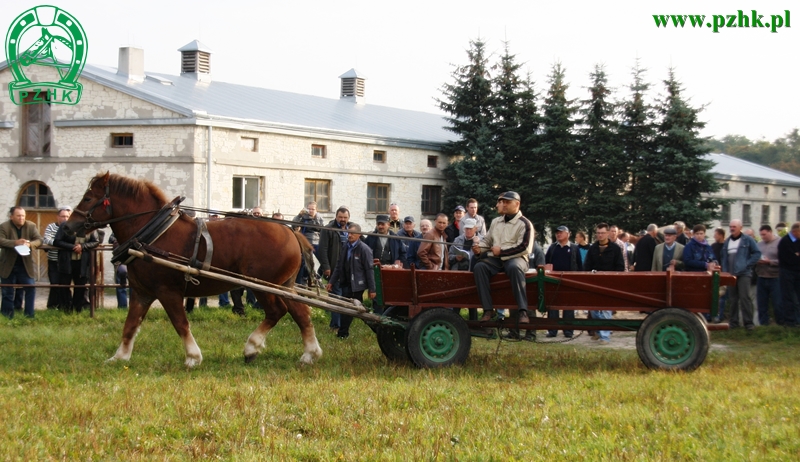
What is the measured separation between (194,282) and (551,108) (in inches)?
948

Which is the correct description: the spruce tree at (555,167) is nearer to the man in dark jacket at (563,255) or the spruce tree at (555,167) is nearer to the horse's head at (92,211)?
the man in dark jacket at (563,255)

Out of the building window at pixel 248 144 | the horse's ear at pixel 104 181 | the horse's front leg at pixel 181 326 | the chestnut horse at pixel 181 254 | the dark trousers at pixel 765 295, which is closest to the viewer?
the horse's front leg at pixel 181 326

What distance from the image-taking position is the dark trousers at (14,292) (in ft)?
46.1

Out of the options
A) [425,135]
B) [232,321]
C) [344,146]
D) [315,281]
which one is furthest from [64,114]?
[315,281]

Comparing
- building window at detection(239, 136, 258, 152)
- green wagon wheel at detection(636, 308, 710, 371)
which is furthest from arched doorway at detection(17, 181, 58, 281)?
green wagon wheel at detection(636, 308, 710, 371)

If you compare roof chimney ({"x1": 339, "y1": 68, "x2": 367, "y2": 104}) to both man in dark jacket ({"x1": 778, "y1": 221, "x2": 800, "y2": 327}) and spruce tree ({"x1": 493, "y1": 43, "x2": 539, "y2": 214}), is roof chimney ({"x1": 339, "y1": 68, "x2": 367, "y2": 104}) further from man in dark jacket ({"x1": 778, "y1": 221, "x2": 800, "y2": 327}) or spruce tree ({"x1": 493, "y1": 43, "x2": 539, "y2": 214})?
man in dark jacket ({"x1": 778, "y1": 221, "x2": 800, "y2": 327})

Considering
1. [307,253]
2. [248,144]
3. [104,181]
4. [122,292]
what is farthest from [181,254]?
[248,144]

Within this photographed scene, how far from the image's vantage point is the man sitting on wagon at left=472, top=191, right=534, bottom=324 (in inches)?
363

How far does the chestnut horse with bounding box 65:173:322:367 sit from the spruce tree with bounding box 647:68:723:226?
2196 cm

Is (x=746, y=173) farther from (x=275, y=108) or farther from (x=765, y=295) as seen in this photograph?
(x=765, y=295)

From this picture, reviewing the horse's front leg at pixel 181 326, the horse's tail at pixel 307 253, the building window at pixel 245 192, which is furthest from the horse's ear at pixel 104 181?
the building window at pixel 245 192

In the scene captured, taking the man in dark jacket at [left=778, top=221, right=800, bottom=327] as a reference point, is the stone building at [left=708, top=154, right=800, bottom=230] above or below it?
above

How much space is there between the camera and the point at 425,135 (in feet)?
116

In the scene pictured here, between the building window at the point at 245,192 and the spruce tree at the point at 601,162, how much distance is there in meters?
11.9
